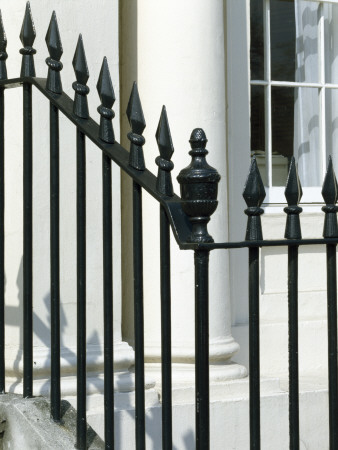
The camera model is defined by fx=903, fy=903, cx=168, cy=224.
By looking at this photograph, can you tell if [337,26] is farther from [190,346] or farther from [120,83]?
[190,346]

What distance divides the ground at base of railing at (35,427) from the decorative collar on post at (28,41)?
1083 mm

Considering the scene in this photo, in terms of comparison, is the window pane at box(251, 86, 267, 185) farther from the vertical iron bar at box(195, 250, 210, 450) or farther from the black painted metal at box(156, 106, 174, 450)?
the vertical iron bar at box(195, 250, 210, 450)

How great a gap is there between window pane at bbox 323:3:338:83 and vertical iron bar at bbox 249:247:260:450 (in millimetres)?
3485

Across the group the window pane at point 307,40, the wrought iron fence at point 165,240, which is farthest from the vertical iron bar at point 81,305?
the window pane at point 307,40

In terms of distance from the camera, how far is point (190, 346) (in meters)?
4.19

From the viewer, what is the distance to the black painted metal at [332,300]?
2.59m

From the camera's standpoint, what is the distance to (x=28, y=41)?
2.95m

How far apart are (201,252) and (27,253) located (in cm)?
76

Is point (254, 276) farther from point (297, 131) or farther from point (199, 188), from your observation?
point (297, 131)

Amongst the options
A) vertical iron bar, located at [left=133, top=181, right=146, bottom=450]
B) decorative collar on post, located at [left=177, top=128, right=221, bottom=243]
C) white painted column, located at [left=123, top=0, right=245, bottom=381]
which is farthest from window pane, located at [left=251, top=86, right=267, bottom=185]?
decorative collar on post, located at [left=177, top=128, right=221, bottom=243]

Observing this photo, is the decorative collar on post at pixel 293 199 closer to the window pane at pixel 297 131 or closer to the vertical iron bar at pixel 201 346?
the vertical iron bar at pixel 201 346

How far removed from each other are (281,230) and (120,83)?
1.38 metres

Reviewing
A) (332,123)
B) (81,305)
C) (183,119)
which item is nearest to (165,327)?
(81,305)

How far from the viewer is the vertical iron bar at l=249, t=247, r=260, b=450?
247cm
